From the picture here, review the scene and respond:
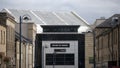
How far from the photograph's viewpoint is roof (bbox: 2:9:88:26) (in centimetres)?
17438

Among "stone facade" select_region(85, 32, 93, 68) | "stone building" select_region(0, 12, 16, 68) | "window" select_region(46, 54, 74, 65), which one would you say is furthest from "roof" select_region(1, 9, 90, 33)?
"stone building" select_region(0, 12, 16, 68)

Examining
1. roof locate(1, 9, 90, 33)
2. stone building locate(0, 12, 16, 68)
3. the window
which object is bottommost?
the window

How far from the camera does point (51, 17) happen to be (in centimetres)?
18200

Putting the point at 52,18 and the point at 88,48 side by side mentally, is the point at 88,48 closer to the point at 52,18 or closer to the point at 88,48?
A: the point at 88,48

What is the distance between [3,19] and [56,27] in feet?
283

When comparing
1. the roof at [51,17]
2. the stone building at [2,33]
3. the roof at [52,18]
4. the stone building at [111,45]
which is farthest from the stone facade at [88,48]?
the stone building at [2,33]

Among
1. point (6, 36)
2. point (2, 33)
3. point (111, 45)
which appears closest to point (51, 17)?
point (111, 45)

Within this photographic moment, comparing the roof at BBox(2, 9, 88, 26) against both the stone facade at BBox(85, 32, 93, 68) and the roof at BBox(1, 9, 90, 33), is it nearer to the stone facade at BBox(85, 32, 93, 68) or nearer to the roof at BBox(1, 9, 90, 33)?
the roof at BBox(1, 9, 90, 33)

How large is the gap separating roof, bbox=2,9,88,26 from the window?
57.9ft

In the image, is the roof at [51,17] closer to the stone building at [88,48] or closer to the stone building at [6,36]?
the stone building at [88,48]

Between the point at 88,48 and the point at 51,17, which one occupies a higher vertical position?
the point at 51,17

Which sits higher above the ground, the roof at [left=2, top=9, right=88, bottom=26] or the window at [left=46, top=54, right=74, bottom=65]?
the roof at [left=2, top=9, right=88, bottom=26]

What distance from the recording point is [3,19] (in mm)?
77125

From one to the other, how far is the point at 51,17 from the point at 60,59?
2785 centimetres
